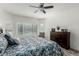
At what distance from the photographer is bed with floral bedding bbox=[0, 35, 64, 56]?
1.55 meters

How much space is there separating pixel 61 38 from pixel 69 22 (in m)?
0.32

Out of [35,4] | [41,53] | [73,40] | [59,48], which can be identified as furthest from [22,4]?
[73,40]

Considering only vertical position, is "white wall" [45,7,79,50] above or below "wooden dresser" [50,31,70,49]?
above

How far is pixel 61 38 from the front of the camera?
5.68ft

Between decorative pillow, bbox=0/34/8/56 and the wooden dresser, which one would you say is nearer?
decorative pillow, bbox=0/34/8/56

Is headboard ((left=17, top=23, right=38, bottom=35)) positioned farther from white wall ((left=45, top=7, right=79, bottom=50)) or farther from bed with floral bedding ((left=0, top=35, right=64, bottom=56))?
white wall ((left=45, top=7, right=79, bottom=50))

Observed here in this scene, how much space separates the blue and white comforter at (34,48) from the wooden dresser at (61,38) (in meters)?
0.08

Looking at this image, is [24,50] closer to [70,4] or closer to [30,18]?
[30,18]

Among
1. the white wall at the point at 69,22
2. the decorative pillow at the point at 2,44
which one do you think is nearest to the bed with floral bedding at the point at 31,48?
the decorative pillow at the point at 2,44

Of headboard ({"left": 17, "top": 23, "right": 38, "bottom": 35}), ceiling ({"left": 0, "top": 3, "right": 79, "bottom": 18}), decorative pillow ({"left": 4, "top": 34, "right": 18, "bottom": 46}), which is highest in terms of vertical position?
ceiling ({"left": 0, "top": 3, "right": 79, "bottom": 18})

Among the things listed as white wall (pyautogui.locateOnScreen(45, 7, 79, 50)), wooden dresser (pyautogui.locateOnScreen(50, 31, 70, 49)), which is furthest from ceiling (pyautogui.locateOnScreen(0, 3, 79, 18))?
wooden dresser (pyautogui.locateOnScreen(50, 31, 70, 49))

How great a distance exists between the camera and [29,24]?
1.63 meters

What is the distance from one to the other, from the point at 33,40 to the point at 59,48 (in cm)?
46

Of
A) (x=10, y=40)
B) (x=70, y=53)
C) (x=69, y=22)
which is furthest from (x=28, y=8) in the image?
(x=70, y=53)
